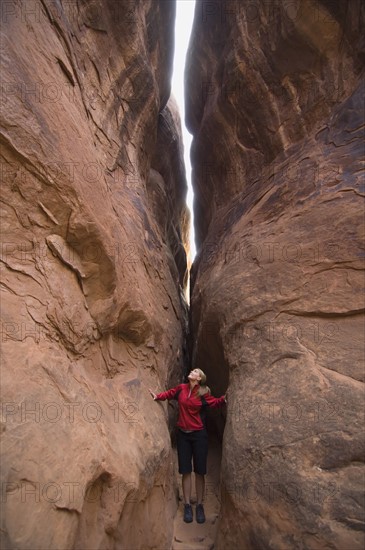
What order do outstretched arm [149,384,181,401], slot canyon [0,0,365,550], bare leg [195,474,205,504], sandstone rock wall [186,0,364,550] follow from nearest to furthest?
slot canyon [0,0,365,550], sandstone rock wall [186,0,364,550], bare leg [195,474,205,504], outstretched arm [149,384,181,401]

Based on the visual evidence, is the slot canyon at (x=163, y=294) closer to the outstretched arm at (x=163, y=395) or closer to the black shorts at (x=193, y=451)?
the outstretched arm at (x=163, y=395)

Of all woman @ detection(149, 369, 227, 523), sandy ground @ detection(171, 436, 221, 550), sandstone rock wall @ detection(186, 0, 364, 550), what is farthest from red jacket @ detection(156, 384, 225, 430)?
sandy ground @ detection(171, 436, 221, 550)

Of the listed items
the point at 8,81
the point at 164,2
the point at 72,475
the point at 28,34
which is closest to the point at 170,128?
the point at 164,2

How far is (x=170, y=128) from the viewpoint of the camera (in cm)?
1244

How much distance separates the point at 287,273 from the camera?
578cm

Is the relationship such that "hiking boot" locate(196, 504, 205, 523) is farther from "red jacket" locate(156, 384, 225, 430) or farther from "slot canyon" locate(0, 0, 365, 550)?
"red jacket" locate(156, 384, 225, 430)

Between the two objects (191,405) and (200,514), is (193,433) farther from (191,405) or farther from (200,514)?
(200,514)

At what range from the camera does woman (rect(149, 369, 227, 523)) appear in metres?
5.79

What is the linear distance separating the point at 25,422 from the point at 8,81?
3.82 meters

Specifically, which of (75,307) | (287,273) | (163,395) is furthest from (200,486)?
(287,273)

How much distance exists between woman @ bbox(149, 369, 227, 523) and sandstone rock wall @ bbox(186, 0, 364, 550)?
60 cm

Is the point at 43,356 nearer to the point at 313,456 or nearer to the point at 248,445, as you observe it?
the point at 248,445

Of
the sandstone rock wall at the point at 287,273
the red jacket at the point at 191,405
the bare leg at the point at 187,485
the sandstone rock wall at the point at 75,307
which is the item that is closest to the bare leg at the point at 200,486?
the bare leg at the point at 187,485

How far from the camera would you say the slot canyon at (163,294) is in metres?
3.83
